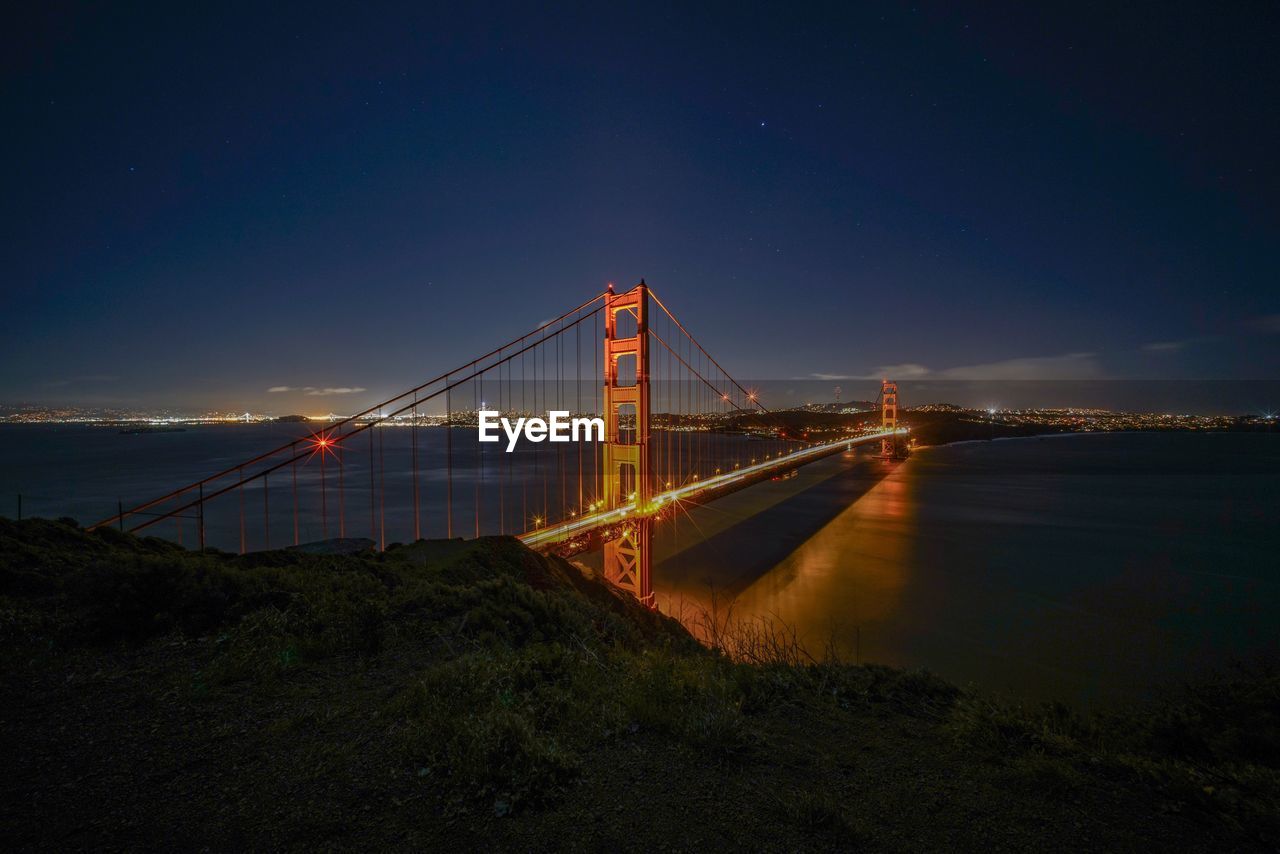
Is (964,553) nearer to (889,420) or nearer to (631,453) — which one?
(631,453)

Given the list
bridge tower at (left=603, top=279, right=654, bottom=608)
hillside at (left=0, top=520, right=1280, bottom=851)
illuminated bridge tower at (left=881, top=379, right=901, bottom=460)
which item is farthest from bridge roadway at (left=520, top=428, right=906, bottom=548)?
illuminated bridge tower at (left=881, top=379, right=901, bottom=460)

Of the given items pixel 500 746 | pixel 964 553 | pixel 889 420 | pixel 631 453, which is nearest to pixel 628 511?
pixel 631 453

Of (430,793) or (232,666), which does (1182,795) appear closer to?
(430,793)

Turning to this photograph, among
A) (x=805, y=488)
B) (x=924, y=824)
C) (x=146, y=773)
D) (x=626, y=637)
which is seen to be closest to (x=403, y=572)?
(x=626, y=637)

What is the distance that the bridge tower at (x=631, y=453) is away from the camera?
60.2 ft

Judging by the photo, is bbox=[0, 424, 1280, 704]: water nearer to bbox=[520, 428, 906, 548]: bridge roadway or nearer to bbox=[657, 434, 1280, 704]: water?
bbox=[657, 434, 1280, 704]: water

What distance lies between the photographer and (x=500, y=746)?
123 inches

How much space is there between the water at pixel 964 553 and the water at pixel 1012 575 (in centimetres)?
12

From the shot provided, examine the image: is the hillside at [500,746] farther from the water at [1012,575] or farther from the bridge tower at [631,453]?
the bridge tower at [631,453]

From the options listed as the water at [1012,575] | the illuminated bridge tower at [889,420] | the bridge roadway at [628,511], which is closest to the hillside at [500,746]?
the water at [1012,575]

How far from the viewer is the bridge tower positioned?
18344 mm

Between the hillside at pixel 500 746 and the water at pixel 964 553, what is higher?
the hillside at pixel 500 746

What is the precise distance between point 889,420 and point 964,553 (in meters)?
67.9

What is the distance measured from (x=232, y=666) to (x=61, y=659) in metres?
1.41
